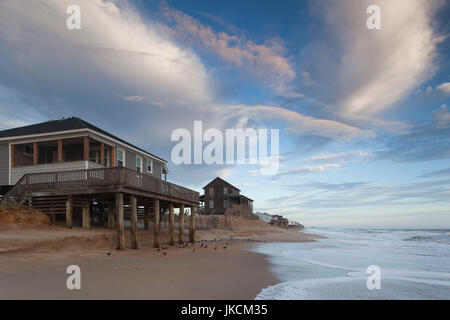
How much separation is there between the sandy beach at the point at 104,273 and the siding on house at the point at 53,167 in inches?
180

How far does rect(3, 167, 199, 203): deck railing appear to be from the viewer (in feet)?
48.1

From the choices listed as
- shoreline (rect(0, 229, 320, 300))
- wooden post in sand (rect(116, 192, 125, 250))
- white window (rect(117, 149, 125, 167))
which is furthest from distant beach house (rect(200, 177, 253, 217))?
shoreline (rect(0, 229, 320, 300))

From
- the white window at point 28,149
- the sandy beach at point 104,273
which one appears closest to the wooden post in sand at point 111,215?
the sandy beach at point 104,273

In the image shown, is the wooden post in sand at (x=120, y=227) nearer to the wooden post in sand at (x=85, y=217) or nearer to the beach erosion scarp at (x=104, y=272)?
the beach erosion scarp at (x=104, y=272)

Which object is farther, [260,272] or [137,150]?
[137,150]

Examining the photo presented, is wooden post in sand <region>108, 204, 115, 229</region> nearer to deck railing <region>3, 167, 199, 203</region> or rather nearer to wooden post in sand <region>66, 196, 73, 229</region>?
deck railing <region>3, 167, 199, 203</region>

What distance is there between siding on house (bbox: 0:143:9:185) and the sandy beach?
25.6 ft

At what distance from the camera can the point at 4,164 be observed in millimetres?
19547
